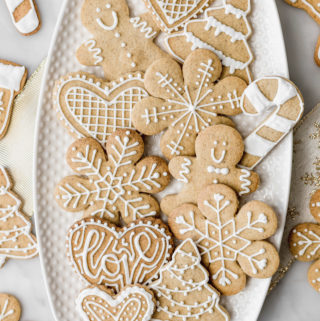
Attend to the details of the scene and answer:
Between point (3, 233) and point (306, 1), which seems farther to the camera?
point (3, 233)

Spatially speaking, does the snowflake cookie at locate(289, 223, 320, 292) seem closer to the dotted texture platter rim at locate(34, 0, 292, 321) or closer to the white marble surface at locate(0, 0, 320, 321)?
the white marble surface at locate(0, 0, 320, 321)

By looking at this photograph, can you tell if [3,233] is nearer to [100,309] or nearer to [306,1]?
[100,309]

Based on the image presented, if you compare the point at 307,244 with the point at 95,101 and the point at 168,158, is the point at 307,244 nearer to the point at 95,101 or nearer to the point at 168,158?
the point at 168,158

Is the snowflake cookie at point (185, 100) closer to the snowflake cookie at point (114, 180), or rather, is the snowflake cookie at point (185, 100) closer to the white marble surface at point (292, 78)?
the snowflake cookie at point (114, 180)

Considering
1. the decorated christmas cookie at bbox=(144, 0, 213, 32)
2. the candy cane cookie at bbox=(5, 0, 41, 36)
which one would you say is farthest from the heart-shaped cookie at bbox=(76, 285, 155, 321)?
the candy cane cookie at bbox=(5, 0, 41, 36)

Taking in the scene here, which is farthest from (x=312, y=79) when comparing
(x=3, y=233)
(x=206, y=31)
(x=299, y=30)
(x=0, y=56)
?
(x=3, y=233)

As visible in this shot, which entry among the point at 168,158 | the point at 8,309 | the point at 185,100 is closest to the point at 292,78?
the point at 185,100

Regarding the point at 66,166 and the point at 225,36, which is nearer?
the point at 225,36

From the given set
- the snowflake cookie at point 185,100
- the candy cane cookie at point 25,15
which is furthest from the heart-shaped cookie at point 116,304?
the candy cane cookie at point 25,15
